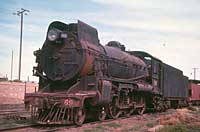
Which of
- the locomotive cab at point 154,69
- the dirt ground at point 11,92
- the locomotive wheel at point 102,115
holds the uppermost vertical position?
the locomotive cab at point 154,69

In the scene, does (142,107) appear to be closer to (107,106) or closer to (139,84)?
(139,84)

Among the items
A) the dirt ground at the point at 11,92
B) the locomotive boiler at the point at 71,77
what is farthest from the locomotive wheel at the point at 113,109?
the dirt ground at the point at 11,92

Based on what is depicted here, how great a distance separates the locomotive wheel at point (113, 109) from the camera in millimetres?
17095

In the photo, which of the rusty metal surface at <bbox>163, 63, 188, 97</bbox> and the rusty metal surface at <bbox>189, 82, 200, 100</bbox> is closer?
the rusty metal surface at <bbox>163, 63, 188, 97</bbox>

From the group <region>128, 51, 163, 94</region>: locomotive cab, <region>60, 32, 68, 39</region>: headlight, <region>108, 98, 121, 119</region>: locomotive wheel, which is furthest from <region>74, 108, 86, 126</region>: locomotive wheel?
<region>128, 51, 163, 94</region>: locomotive cab

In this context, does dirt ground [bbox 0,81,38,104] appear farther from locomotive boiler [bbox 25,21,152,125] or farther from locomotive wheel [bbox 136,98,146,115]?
locomotive boiler [bbox 25,21,152,125]

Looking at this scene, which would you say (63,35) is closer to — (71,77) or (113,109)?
(71,77)

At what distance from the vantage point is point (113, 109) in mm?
17562

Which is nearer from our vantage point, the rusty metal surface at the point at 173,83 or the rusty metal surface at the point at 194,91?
the rusty metal surface at the point at 173,83

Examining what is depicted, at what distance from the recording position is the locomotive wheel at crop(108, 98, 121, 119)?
17.1 metres

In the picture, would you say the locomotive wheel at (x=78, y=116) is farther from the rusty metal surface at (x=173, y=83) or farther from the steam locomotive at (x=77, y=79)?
the rusty metal surface at (x=173, y=83)

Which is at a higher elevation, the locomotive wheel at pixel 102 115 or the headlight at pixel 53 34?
the headlight at pixel 53 34

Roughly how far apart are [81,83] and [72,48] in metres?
1.46

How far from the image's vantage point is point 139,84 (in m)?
19.4
